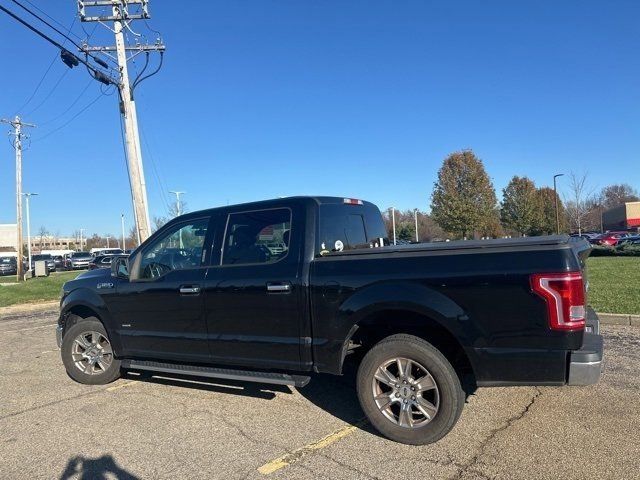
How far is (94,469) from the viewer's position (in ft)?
12.5

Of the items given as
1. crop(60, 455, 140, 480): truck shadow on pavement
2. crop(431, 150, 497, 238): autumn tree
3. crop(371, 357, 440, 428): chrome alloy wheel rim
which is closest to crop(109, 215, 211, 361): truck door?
crop(60, 455, 140, 480): truck shadow on pavement

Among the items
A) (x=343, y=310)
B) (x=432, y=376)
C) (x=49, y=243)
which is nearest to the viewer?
(x=432, y=376)

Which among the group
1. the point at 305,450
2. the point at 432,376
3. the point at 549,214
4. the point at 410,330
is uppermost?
the point at 549,214

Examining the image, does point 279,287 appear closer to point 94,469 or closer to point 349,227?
point 349,227

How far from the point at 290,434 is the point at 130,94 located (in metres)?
15.5

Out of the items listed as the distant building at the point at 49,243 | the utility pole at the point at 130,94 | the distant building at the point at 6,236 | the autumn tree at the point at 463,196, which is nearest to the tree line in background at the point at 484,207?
the autumn tree at the point at 463,196

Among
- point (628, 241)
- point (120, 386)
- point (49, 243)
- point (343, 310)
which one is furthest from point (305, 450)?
point (49, 243)

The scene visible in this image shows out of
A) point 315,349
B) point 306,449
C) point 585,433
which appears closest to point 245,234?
point 315,349

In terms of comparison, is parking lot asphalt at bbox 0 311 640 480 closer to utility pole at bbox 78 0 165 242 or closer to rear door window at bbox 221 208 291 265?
rear door window at bbox 221 208 291 265

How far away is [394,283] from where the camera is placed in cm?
406

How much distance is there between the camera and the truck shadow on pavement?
3.69m

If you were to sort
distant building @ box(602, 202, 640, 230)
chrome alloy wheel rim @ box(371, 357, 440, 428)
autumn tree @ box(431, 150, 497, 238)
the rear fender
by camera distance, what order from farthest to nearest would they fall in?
distant building @ box(602, 202, 640, 230)
autumn tree @ box(431, 150, 497, 238)
chrome alloy wheel rim @ box(371, 357, 440, 428)
the rear fender

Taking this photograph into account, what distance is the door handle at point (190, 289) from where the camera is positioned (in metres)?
5.09

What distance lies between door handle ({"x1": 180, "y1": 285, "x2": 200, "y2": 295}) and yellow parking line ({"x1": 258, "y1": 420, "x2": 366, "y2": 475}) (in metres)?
1.86
